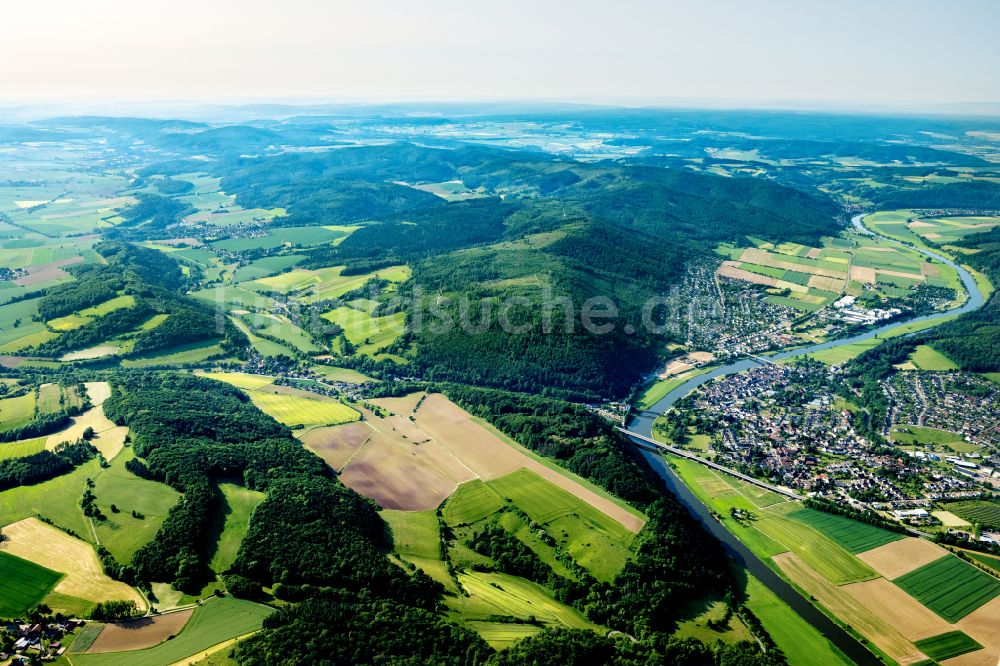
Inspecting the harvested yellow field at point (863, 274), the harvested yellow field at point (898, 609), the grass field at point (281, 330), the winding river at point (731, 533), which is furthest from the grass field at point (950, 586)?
the harvested yellow field at point (863, 274)

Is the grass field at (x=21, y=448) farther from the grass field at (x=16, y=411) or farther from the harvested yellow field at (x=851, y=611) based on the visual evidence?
the harvested yellow field at (x=851, y=611)

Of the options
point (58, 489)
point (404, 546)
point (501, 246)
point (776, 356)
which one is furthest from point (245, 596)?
point (501, 246)

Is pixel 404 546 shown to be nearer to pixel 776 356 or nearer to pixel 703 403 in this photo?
pixel 703 403

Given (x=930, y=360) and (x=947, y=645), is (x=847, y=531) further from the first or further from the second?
(x=930, y=360)

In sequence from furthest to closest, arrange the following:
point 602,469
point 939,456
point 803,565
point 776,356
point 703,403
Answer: point 776,356 → point 703,403 → point 939,456 → point 602,469 → point 803,565

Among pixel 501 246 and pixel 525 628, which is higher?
pixel 501 246

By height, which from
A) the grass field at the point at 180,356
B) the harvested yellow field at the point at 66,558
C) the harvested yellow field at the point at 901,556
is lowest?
the harvested yellow field at the point at 901,556

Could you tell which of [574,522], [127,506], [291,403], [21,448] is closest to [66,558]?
[127,506]

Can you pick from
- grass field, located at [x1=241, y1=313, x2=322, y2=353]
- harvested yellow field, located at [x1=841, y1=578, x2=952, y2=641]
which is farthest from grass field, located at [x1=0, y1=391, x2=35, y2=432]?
harvested yellow field, located at [x1=841, y1=578, x2=952, y2=641]
